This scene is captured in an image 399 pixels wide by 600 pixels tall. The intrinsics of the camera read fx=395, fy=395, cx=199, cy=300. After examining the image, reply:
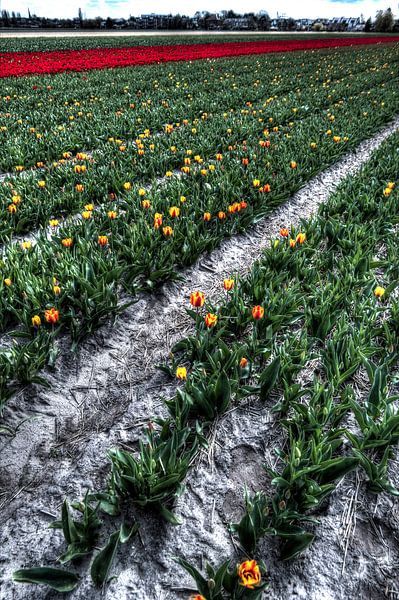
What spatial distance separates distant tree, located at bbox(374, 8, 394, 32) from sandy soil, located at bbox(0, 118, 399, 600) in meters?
94.0

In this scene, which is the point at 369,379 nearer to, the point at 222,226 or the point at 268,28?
the point at 222,226

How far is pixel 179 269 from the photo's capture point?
3232mm

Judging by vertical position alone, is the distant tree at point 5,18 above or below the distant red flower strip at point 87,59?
above

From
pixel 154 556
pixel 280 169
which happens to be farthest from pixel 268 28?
pixel 154 556

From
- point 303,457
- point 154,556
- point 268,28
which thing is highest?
point 268,28

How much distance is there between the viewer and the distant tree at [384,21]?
73312 mm

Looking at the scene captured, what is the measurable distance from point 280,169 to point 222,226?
1879 mm

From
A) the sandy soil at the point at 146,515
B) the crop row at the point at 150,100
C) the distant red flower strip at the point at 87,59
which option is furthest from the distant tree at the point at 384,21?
the sandy soil at the point at 146,515

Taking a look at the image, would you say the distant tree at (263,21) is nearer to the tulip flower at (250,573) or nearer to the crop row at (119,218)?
the crop row at (119,218)

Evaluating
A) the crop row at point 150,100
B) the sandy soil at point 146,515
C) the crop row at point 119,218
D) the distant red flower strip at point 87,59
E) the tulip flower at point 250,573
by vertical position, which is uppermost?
the distant red flower strip at point 87,59

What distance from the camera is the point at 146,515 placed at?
1543mm

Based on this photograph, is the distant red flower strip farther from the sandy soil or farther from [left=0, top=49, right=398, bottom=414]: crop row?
the sandy soil

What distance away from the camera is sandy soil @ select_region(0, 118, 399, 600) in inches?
54.0

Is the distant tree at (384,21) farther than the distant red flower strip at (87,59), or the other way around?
the distant tree at (384,21)
